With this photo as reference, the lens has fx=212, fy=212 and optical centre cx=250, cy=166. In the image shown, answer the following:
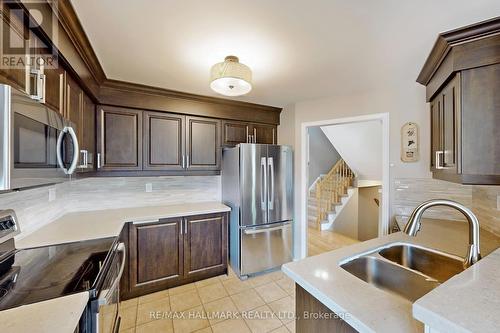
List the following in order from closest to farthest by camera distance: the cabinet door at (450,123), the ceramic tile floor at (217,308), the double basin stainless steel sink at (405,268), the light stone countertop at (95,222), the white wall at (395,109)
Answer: the double basin stainless steel sink at (405,268), the cabinet door at (450,123), the light stone countertop at (95,222), the ceramic tile floor at (217,308), the white wall at (395,109)

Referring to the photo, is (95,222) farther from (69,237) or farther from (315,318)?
(315,318)

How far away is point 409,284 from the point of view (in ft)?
3.67

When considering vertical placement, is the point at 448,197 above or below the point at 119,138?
below

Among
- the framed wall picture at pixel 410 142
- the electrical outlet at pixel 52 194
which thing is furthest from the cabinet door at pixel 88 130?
the framed wall picture at pixel 410 142

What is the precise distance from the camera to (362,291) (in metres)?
0.88

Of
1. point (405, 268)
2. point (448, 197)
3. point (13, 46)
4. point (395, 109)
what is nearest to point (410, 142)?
point (395, 109)

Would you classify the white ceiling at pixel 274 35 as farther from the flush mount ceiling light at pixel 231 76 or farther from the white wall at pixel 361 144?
the white wall at pixel 361 144

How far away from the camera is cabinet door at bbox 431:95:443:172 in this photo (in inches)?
68.3

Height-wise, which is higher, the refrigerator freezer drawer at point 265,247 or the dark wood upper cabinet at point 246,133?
the dark wood upper cabinet at point 246,133

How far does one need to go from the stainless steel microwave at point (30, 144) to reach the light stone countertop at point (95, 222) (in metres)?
0.70

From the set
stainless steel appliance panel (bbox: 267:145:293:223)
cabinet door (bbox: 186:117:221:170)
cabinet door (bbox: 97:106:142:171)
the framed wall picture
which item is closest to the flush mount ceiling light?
cabinet door (bbox: 186:117:221:170)

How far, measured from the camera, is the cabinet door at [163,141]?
8.31 feet

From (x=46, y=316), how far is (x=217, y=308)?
166 centimetres

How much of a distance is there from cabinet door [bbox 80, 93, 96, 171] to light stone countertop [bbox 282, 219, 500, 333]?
2.03 metres
